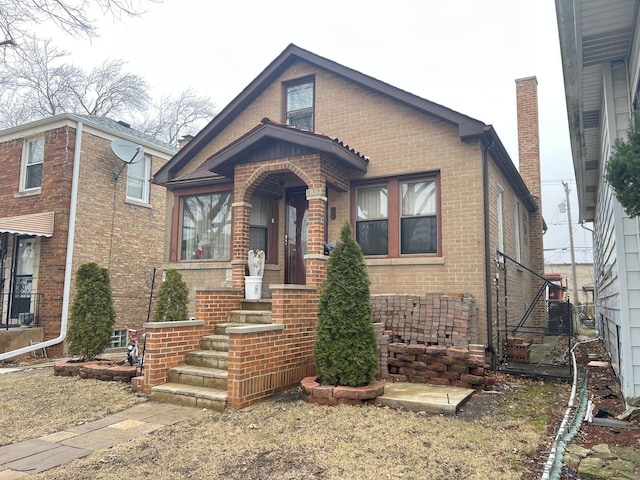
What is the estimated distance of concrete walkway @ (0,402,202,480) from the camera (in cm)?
403

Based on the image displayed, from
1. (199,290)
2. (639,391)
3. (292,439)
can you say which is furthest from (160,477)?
(639,391)

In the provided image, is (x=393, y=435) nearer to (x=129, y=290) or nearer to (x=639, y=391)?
(x=639, y=391)

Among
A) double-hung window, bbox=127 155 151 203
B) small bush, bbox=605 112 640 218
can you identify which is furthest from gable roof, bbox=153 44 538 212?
small bush, bbox=605 112 640 218

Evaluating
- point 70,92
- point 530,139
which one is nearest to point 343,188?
point 530,139

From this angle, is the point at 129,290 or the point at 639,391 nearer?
the point at 639,391

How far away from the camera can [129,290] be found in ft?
45.9

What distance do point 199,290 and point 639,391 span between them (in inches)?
237

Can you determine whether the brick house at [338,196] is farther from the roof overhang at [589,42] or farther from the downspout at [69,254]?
the downspout at [69,254]

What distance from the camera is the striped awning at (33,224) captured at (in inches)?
459

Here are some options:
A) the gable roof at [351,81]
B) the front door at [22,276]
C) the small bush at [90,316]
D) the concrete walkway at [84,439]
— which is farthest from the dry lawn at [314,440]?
the front door at [22,276]

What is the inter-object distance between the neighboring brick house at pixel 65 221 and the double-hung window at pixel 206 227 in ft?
12.3

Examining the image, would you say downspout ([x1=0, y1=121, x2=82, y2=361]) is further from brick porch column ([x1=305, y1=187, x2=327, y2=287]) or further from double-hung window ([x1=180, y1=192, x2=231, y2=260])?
brick porch column ([x1=305, y1=187, x2=327, y2=287])

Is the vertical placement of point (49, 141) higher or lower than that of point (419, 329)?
higher

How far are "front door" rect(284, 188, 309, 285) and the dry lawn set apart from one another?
144 inches
